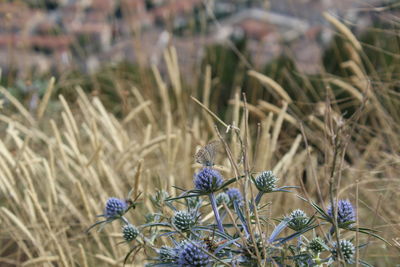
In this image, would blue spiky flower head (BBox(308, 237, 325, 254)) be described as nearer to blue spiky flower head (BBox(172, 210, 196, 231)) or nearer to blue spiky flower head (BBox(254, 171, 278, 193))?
blue spiky flower head (BBox(254, 171, 278, 193))

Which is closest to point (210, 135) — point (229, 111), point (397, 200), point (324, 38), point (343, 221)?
point (229, 111)

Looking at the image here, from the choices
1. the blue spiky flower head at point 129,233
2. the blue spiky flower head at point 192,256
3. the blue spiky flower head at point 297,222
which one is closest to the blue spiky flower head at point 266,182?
the blue spiky flower head at point 297,222

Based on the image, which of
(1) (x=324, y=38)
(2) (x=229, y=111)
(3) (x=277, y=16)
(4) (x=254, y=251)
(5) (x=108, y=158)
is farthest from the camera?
(3) (x=277, y=16)

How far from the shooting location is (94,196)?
2.12 m

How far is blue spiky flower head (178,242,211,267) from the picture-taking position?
91 cm

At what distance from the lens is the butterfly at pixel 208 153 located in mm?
929

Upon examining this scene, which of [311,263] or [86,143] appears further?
[86,143]

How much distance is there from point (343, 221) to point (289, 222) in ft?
0.38

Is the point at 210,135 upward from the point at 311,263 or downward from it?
upward

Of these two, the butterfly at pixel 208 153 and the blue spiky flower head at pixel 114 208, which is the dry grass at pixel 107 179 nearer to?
the blue spiky flower head at pixel 114 208

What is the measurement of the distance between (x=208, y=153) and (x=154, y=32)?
938 cm

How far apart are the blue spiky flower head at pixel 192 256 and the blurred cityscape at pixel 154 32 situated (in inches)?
87.6

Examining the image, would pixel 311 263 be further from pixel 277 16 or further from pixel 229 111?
pixel 277 16

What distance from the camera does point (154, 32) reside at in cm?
1003
